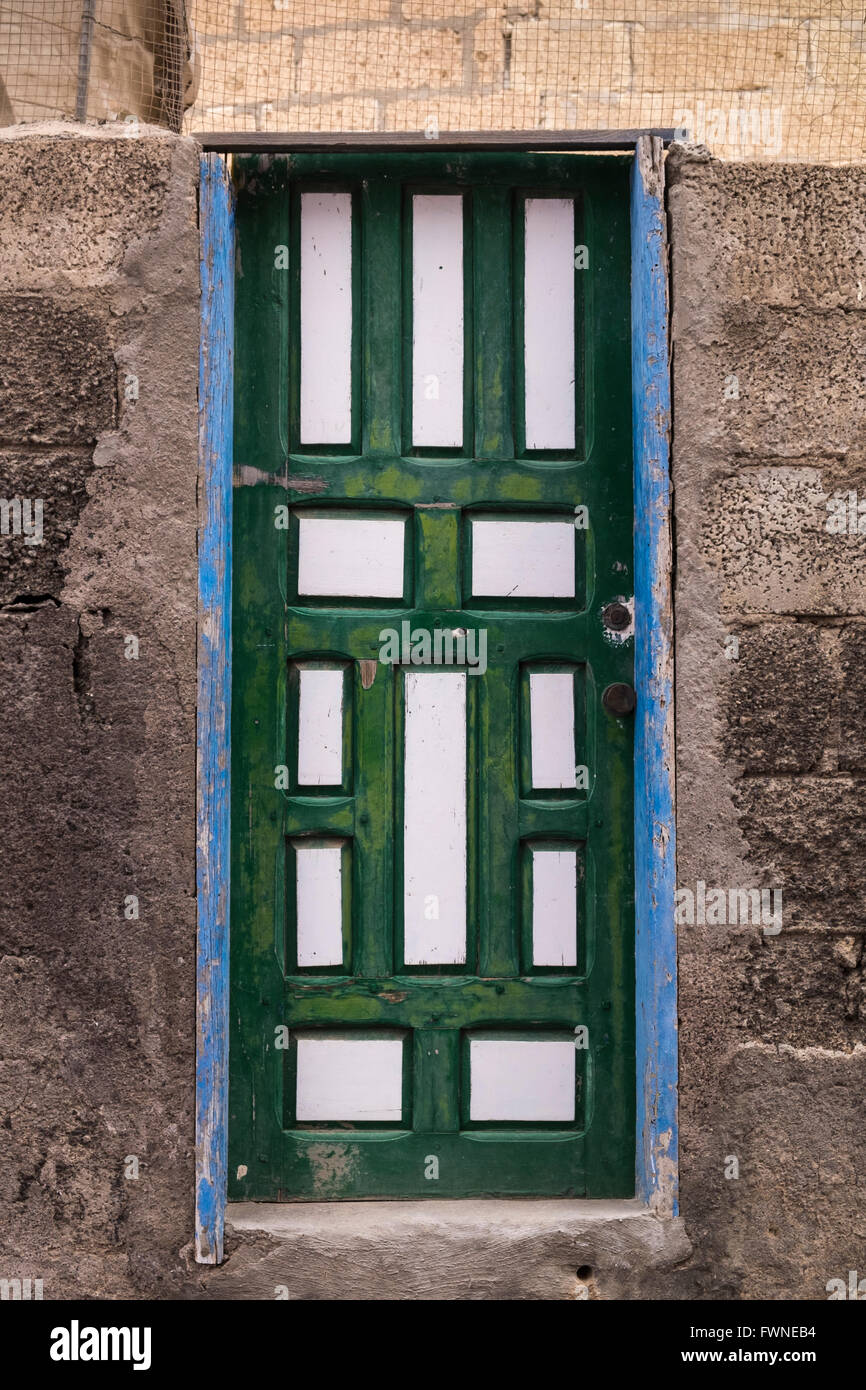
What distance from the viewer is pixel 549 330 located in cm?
294

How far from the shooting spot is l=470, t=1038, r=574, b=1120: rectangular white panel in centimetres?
289

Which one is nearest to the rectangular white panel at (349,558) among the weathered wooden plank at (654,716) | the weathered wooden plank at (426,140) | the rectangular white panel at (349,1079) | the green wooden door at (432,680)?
the green wooden door at (432,680)

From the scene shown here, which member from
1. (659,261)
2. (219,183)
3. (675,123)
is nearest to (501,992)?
(659,261)

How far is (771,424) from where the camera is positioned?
2793 millimetres

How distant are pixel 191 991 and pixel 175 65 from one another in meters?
3.01

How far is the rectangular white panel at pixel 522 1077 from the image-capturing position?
2.89 meters

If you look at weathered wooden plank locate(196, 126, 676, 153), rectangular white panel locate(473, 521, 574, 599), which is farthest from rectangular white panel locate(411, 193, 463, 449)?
rectangular white panel locate(473, 521, 574, 599)

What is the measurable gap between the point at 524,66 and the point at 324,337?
1493 millimetres

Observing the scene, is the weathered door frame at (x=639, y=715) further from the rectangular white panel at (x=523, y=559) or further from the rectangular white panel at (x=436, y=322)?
the rectangular white panel at (x=436, y=322)

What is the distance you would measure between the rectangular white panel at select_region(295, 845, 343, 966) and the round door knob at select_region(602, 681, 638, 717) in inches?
34.4

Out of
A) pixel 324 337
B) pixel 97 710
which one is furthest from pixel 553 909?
pixel 324 337

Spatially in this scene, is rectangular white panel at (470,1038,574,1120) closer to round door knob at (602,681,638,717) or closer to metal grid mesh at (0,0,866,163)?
round door knob at (602,681,638,717)

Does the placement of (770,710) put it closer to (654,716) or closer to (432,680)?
(654,716)
